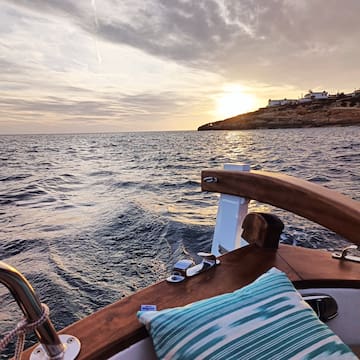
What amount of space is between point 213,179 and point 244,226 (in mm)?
260

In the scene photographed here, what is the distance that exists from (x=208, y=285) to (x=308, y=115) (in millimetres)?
66760

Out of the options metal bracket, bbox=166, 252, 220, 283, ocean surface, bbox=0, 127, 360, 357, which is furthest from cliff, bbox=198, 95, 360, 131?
metal bracket, bbox=166, 252, 220, 283

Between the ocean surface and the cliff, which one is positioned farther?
the cliff

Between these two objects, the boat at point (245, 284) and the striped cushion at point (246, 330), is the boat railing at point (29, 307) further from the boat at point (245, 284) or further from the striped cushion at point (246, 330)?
the striped cushion at point (246, 330)

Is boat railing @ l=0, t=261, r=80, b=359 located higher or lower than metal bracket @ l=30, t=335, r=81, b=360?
higher

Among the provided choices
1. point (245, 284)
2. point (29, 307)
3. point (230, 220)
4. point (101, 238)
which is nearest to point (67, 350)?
point (29, 307)

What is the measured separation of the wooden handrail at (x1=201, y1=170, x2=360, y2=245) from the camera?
0.76 metres

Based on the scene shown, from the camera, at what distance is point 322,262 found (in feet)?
3.72

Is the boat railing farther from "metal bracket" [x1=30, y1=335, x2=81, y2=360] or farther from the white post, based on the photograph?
the white post

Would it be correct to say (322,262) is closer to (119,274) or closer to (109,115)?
(119,274)

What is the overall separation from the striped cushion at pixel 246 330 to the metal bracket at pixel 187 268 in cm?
23

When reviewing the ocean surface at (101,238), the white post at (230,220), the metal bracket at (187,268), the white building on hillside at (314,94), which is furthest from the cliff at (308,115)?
the metal bracket at (187,268)

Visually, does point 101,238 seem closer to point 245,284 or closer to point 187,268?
point 187,268

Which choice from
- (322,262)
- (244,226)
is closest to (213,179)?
(244,226)
